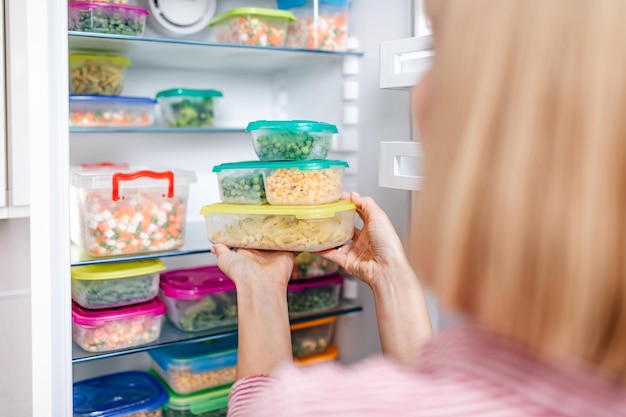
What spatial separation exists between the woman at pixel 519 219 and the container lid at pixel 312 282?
1092 mm

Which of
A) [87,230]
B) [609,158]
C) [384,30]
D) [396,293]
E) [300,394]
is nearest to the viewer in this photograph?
[609,158]

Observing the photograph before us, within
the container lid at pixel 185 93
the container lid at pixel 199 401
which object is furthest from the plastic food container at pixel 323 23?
the container lid at pixel 199 401

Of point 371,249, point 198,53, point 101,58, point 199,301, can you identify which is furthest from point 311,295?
point 101,58

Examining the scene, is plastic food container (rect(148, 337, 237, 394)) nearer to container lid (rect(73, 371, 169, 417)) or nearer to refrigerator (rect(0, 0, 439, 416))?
container lid (rect(73, 371, 169, 417))

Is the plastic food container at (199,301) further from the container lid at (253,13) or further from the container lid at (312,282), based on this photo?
the container lid at (253,13)

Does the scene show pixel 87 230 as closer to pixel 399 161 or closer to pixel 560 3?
pixel 399 161

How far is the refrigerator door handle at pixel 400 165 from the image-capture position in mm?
1313

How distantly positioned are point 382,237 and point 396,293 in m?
0.13

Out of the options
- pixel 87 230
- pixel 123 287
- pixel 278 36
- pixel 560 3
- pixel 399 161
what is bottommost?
pixel 123 287

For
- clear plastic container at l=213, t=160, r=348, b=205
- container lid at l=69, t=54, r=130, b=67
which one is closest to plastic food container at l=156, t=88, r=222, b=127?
container lid at l=69, t=54, r=130, b=67

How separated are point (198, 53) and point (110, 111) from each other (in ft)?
0.84

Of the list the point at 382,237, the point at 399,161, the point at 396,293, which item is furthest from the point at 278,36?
the point at 396,293

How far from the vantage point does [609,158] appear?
44 cm

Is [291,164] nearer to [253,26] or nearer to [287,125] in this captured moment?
[287,125]
